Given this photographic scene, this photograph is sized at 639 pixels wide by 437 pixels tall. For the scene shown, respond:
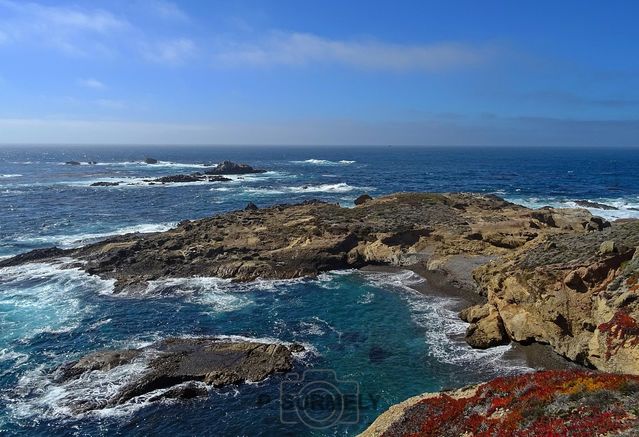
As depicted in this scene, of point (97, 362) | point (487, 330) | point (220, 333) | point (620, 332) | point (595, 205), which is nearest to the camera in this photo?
point (620, 332)

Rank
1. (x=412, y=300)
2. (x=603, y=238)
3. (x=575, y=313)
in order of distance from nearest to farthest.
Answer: (x=575, y=313) < (x=603, y=238) < (x=412, y=300)

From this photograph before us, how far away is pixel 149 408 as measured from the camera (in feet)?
75.4

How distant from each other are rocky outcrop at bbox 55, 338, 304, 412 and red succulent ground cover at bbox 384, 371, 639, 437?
9.83 m

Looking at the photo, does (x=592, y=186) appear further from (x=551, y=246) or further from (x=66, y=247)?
(x=66, y=247)

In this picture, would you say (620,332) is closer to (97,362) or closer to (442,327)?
(442,327)

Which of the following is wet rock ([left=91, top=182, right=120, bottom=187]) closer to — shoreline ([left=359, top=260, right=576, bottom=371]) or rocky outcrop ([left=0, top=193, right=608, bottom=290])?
rocky outcrop ([left=0, top=193, right=608, bottom=290])

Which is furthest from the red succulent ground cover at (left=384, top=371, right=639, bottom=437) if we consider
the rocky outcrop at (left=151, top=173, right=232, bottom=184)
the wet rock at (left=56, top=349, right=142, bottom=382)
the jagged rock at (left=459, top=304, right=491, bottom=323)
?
the rocky outcrop at (left=151, top=173, right=232, bottom=184)

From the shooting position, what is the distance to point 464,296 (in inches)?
1462

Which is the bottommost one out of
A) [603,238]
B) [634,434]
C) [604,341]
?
[604,341]

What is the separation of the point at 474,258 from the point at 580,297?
618 inches

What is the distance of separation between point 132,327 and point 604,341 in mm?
28475

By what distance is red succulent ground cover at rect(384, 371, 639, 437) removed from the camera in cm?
1349

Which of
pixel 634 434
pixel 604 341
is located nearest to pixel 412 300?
pixel 604 341

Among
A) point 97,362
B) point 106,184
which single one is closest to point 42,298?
point 97,362
